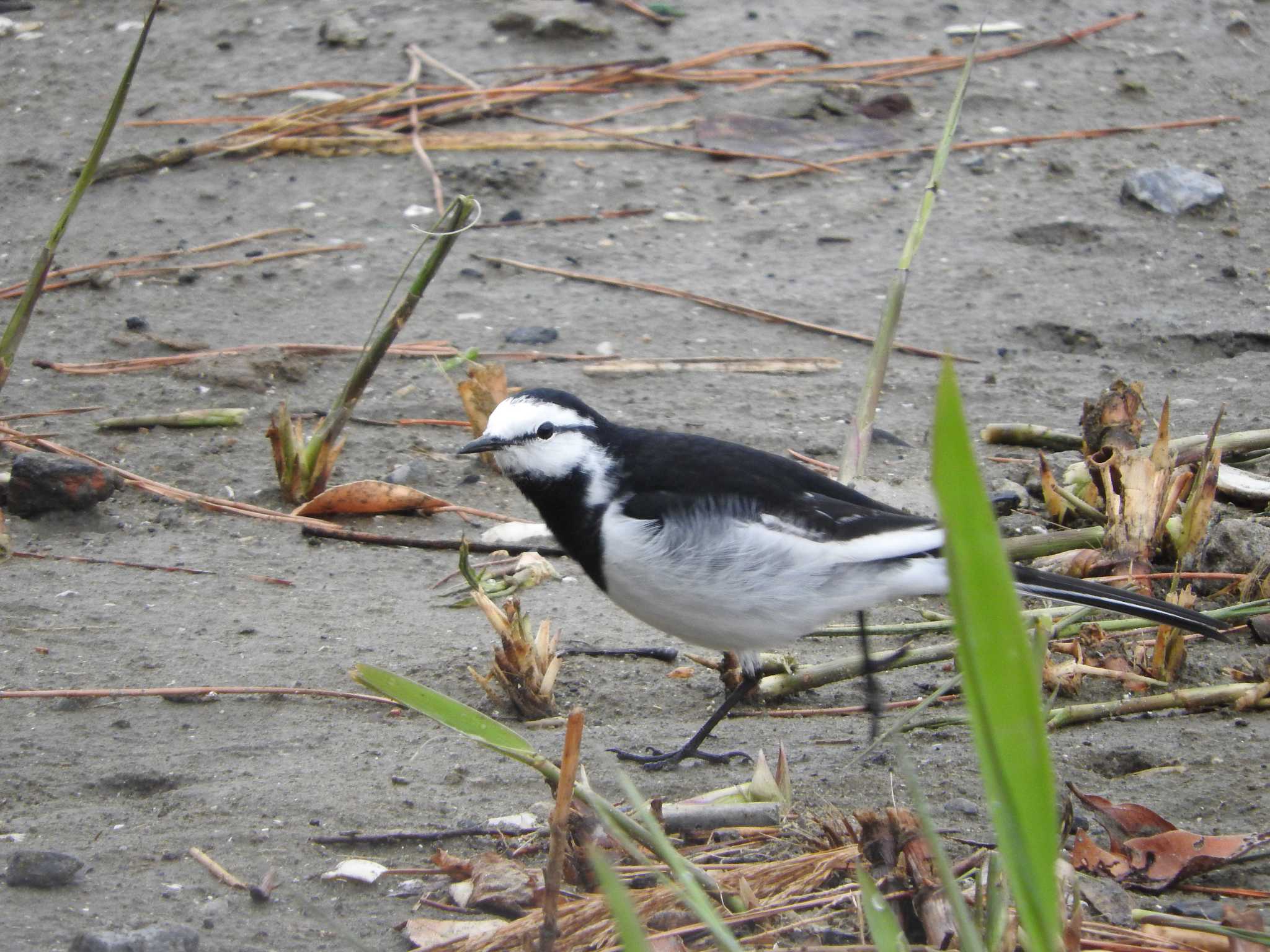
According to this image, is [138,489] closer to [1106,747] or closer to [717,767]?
[717,767]

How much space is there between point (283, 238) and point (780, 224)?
236 cm

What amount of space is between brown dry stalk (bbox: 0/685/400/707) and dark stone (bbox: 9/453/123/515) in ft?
3.70

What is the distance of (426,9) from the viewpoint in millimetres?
8336

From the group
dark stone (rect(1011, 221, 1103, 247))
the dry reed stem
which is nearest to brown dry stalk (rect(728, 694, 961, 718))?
the dry reed stem

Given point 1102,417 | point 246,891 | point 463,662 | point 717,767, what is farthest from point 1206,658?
point 246,891

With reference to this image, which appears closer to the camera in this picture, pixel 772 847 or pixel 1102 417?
pixel 772 847

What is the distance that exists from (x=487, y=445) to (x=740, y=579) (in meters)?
0.79

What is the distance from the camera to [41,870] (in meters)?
2.43

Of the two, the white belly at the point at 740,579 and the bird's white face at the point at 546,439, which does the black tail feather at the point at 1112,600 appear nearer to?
the white belly at the point at 740,579

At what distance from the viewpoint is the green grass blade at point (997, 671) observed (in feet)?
3.84

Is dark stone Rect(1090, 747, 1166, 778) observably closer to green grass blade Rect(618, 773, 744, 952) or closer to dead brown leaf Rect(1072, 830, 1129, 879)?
dead brown leaf Rect(1072, 830, 1129, 879)

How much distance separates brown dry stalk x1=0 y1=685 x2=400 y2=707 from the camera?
3223 millimetres

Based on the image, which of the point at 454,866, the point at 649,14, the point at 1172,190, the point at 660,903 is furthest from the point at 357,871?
the point at 649,14

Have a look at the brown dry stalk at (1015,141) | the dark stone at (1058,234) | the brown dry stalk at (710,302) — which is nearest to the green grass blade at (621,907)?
the brown dry stalk at (710,302)
